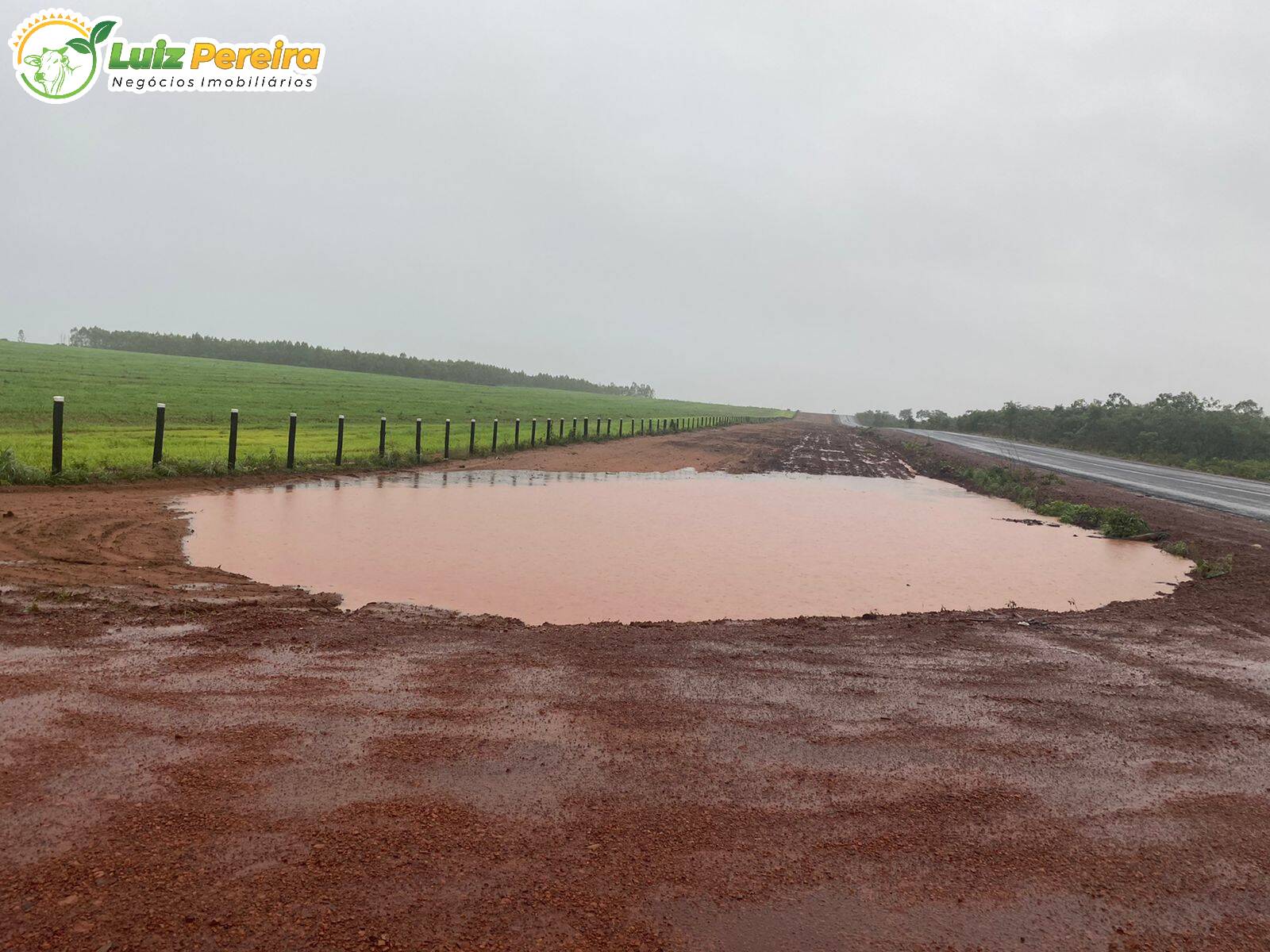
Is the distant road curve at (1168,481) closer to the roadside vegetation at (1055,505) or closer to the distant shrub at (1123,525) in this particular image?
the roadside vegetation at (1055,505)

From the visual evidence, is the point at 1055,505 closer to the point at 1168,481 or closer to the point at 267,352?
the point at 1168,481

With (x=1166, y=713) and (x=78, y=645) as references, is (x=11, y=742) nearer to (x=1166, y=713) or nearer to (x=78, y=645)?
(x=78, y=645)

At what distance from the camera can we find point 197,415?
26.7 meters

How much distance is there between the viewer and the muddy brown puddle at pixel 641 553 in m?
7.49

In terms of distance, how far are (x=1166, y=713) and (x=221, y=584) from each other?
7.44 meters

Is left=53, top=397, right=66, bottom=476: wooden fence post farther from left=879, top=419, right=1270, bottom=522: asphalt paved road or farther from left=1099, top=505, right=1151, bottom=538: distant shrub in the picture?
left=879, top=419, right=1270, bottom=522: asphalt paved road

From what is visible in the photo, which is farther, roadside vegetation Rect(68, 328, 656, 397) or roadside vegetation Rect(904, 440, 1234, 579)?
roadside vegetation Rect(68, 328, 656, 397)

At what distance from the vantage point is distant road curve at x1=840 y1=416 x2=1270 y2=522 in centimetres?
1897

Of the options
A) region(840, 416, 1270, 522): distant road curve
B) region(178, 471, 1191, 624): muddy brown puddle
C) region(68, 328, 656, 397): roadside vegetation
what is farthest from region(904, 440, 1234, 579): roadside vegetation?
region(68, 328, 656, 397): roadside vegetation

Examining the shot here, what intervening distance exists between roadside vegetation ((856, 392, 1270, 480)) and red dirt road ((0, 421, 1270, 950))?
35668 millimetres

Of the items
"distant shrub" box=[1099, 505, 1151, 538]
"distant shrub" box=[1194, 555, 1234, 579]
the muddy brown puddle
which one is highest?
"distant shrub" box=[1099, 505, 1151, 538]

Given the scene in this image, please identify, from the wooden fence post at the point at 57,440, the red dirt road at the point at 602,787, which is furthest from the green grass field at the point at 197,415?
the red dirt road at the point at 602,787

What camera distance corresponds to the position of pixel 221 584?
697 centimetres

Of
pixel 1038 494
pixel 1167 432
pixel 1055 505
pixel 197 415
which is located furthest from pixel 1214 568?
pixel 1167 432
